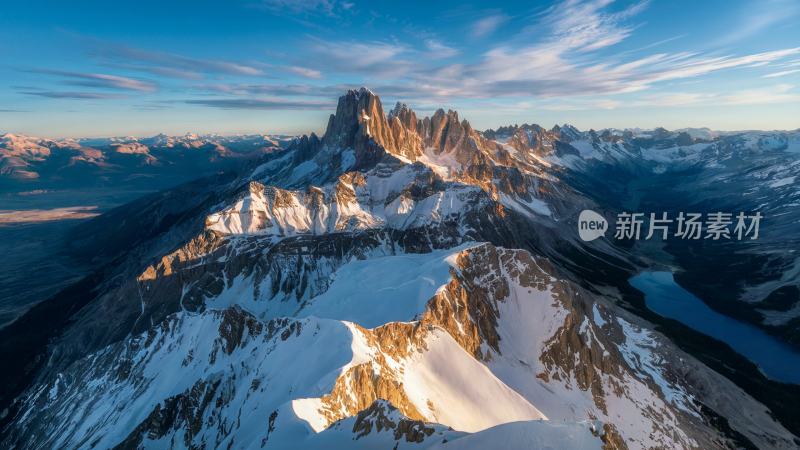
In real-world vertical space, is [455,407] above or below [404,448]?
below

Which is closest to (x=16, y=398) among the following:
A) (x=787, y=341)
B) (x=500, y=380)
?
(x=500, y=380)

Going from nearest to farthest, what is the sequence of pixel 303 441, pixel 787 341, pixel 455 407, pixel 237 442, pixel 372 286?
1. pixel 303 441
2. pixel 237 442
3. pixel 455 407
4. pixel 372 286
5. pixel 787 341

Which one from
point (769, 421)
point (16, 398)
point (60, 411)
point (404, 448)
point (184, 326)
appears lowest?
point (16, 398)

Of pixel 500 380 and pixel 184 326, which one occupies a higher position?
pixel 500 380

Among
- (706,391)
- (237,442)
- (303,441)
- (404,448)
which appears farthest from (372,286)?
(706,391)

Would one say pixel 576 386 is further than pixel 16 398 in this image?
No

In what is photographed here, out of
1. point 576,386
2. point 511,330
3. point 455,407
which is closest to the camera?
point 455,407

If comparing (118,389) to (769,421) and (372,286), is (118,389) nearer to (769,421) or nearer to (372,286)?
(372,286)

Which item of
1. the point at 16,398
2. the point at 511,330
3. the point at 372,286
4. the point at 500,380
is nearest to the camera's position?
the point at 500,380

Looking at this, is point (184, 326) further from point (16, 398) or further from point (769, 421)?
point (769, 421)
